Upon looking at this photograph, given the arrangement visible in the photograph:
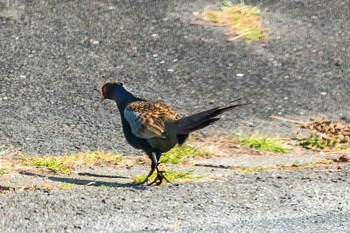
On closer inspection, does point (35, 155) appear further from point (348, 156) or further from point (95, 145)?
point (348, 156)

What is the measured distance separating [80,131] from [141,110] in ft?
5.25

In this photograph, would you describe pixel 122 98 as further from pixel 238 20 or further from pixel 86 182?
pixel 238 20

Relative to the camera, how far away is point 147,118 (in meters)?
7.13

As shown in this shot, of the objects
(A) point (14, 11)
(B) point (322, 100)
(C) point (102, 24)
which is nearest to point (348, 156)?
(B) point (322, 100)

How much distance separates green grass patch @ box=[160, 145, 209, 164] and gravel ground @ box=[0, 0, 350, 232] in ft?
1.29

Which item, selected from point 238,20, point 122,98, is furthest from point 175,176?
point 238,20

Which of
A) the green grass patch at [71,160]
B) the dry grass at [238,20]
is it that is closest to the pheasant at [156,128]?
the green grass patch at [71,160]

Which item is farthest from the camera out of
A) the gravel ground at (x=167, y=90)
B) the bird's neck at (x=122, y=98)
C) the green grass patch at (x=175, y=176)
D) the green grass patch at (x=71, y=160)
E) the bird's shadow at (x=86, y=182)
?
the green grass patch at (x=71, y=160)

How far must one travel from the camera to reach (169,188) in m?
6.91

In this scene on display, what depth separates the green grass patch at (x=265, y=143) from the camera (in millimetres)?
8406

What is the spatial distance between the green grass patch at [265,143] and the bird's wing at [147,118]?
1.41 m

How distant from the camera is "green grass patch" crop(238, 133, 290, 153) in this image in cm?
841

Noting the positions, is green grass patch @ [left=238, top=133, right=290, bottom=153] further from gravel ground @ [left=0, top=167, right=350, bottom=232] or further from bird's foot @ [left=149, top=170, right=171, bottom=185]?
bird's foot @ [left=149, top=170, right=171, bottom=185]

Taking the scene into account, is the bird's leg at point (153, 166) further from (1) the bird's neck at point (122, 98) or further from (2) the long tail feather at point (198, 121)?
(1) the bird's neck at point (122, 98)
